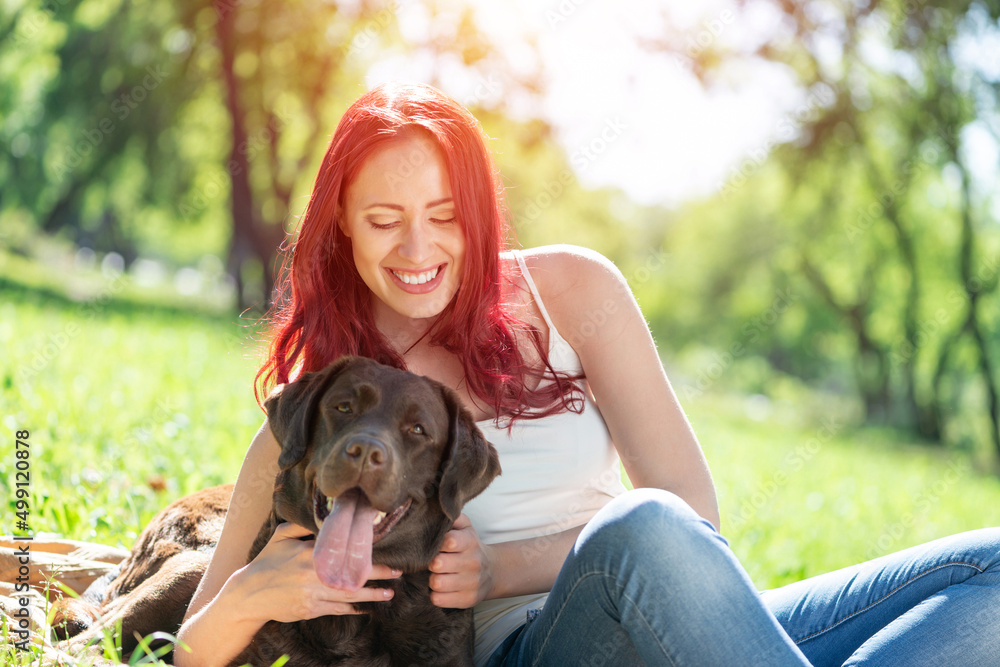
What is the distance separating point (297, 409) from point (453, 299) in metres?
0.82

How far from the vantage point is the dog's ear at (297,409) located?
2.83 m

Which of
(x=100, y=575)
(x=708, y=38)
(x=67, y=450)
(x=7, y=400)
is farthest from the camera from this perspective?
(x=708, y=38)

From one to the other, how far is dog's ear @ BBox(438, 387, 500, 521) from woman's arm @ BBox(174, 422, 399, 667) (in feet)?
1.05

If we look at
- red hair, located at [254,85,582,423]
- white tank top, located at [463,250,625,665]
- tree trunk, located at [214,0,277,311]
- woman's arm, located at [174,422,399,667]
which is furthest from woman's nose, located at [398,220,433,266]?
tree trunk, located at [214,0,277,311]

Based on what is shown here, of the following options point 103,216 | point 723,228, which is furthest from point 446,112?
point 103,216

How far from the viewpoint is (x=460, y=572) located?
2842 mm

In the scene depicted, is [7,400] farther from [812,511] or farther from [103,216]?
[103,216]

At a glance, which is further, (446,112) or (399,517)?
(446,112)

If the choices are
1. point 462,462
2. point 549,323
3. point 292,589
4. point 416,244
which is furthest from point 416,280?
point 292,589

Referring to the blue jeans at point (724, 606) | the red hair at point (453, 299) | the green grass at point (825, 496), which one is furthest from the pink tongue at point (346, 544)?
the green grass at point (825, 496)

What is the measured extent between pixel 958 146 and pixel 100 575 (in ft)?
66.5

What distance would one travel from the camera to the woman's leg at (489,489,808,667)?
7.61 feet

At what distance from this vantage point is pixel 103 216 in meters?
38.8

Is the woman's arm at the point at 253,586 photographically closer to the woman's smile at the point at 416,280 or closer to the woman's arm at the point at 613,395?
the woman's arm at the point at 613,395
